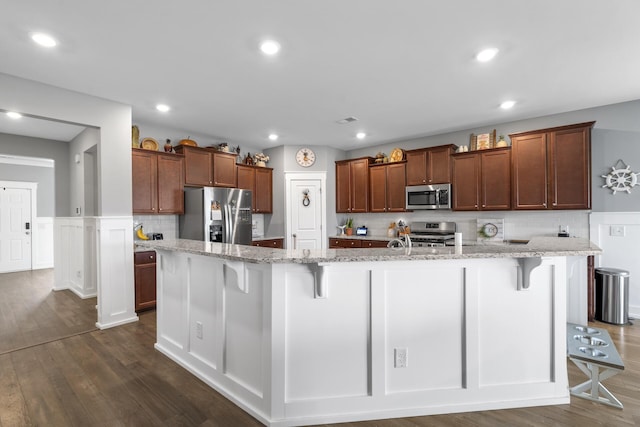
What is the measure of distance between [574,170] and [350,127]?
120 inches

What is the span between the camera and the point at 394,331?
1.99 meters

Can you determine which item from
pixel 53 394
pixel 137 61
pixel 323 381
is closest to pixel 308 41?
pixel 137 61

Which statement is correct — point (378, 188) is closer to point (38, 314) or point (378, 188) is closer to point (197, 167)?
point (197, 167)

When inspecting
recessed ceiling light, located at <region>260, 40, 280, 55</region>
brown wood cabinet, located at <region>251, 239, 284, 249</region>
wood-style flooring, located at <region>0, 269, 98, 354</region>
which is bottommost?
wood-style flooring, located at <region>0, 269, 98, 354</region>

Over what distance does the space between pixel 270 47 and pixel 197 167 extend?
9.75ft

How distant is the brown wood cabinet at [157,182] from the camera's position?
4238mm

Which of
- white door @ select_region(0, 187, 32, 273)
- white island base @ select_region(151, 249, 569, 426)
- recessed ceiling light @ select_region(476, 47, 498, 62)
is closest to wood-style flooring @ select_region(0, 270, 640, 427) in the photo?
white island base @ select_region(151, 249, 569, 426)

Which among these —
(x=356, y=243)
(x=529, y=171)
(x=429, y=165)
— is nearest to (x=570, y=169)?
(x=529, y=171)

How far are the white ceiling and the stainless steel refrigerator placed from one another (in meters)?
1.18

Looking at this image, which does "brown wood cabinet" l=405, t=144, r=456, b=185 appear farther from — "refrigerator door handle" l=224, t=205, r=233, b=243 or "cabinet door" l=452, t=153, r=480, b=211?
"refrigerator door handle" l=224, t=205, r=233, b=243

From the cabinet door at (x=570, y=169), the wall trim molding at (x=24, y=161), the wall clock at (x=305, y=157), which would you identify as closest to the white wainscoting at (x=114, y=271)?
the wall clock at (x=305, y=157)

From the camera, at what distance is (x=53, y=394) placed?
7.43ft

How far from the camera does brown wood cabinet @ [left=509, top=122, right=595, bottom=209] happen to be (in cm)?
389

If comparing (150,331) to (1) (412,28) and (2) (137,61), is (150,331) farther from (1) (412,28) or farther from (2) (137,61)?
(1) (412,28)
